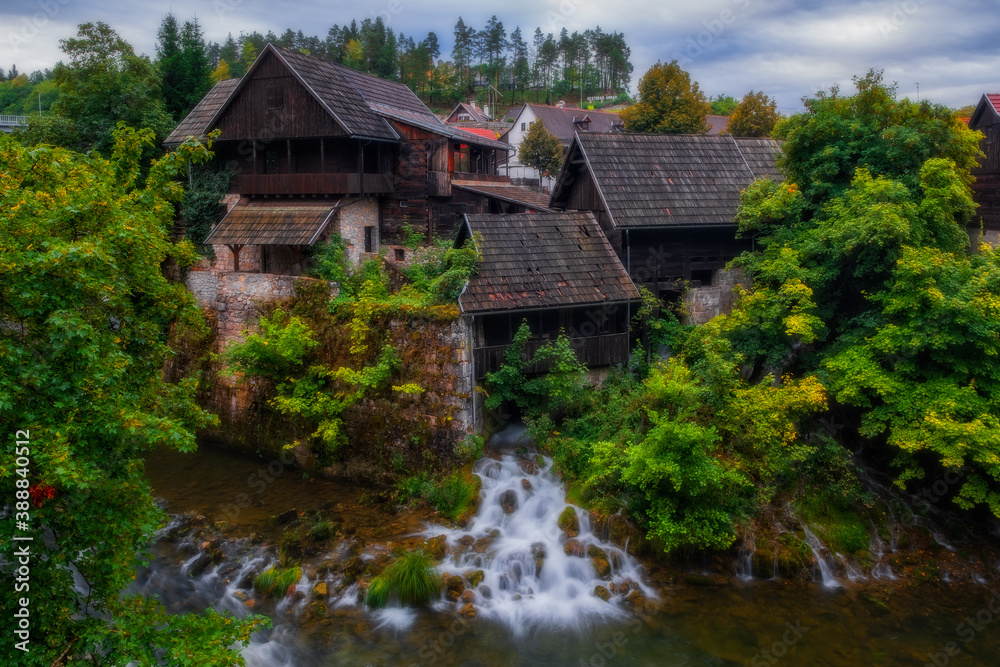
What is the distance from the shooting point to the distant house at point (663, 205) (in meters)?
20.2

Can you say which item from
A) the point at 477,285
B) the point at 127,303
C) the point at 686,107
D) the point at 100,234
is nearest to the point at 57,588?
the point at 127,303

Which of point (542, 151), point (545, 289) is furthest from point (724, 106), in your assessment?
point (545, 289)

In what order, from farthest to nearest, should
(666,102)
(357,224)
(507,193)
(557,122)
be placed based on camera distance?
(557,122) → (666,102) → (507,193) → (357,224)

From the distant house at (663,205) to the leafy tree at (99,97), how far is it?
16.3 meters

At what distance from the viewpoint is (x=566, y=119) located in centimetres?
5781

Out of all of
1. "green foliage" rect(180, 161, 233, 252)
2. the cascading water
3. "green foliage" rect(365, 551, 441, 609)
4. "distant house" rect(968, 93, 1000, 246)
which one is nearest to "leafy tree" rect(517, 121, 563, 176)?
"green foliage" rect(180, 161, 233, 252)

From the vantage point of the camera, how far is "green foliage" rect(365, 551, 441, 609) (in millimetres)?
13031

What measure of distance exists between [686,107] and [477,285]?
22.7 metres

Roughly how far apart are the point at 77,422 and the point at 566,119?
181 feet

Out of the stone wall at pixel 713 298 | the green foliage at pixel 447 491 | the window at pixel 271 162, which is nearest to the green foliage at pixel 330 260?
the window at pixel 271 162

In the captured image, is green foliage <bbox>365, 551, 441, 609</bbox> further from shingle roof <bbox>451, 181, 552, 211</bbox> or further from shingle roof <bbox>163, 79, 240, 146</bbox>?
shingle roof <bbox>163, 79, 240, 146</bbox>

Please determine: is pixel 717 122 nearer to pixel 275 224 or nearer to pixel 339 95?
pixel 339 95

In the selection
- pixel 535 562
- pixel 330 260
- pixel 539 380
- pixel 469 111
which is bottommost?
pixel 535 562

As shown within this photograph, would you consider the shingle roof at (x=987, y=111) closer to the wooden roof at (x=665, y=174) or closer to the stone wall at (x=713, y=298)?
the wooden roof at (x=665, y=174)
